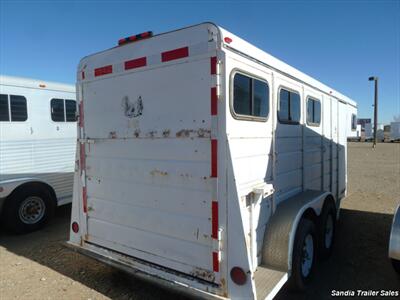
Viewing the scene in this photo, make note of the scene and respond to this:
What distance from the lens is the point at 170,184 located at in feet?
9.53

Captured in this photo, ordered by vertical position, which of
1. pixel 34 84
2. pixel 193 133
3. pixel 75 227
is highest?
pixel 34 84

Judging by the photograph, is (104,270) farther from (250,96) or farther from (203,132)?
(250,96)

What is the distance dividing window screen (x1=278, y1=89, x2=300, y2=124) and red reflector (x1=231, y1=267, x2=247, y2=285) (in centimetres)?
173

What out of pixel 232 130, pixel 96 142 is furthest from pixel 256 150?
pixel 96 142

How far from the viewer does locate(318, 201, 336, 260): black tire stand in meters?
4.07

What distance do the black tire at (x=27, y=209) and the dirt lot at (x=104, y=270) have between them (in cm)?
18

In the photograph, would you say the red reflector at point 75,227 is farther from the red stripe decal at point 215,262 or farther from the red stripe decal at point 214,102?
the red stripe decal at point 214,102

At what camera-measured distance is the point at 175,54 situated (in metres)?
2.78

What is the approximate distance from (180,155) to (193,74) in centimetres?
74

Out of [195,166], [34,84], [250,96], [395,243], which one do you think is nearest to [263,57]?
[250,96]

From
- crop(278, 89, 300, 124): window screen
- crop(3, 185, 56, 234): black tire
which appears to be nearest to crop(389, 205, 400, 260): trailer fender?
crop(278, 89, 300, 124): window screen

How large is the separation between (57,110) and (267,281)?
5073 millimetres

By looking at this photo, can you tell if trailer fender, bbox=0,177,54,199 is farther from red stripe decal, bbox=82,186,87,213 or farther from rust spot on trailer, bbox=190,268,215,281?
rust spot on trailer, bbox=190,268,215,281

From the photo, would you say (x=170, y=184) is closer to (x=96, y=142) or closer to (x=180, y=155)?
(x=180, y=155)
